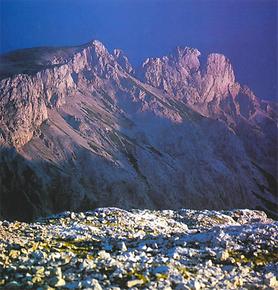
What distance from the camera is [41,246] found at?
22484 mm

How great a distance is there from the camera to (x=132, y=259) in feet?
64.7

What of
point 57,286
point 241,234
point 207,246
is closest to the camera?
point 57,286

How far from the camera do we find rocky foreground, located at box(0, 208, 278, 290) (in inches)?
658

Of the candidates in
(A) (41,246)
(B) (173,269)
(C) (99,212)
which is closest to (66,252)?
(A) (41,246)

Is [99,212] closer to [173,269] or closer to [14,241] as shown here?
[14,241]

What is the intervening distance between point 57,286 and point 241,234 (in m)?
13.5

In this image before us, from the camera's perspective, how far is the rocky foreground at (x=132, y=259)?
658 inches

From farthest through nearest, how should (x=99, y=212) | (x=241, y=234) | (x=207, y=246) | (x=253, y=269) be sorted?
1. (x=99, y=212)
2. (x=241, y=234)
3. (x=207, y=246)
4. (x=253, y=269)

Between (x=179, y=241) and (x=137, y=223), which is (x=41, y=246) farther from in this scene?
(x=137, y=223)

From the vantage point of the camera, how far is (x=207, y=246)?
24.2 meters

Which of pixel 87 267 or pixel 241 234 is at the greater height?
pixel 241 234

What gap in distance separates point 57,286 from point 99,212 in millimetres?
26867

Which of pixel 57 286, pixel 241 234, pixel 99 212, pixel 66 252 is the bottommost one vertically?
pixel 57 286

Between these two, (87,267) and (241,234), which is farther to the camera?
(241,234)
